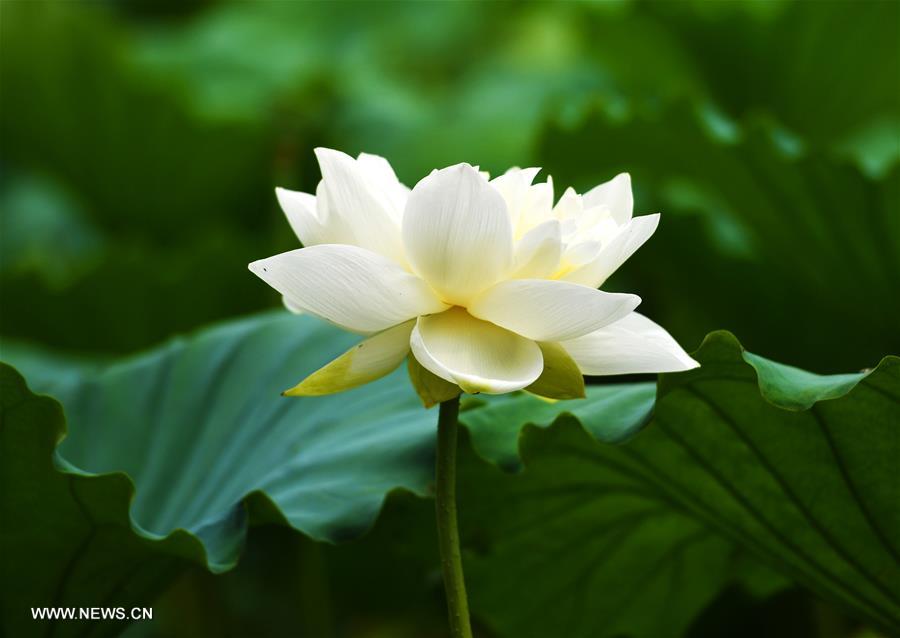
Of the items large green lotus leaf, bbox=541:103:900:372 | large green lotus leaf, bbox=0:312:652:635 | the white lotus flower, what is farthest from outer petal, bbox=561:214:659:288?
large green lotus leaf, bbox=541:103:900:372

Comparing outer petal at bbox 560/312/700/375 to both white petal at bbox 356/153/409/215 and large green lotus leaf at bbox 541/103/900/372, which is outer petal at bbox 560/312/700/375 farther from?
large green lotus leaf at bbox 541/103/900/372

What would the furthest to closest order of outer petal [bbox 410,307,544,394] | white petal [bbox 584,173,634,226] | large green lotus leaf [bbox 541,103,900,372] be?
large green lotus leaf [bbox 541,103,900,372] < white petal [bbox 584,173,634,226] < outer petal [bbox 410,307,544,394]

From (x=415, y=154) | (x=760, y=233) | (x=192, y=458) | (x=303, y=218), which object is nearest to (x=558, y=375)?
(x=303, y=218)

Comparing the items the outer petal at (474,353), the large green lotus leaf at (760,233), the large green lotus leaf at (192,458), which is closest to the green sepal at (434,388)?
the outer petal at (474,353)

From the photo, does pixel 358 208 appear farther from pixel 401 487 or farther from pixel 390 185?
pixel 401 487

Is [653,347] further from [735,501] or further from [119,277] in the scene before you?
[119,277]

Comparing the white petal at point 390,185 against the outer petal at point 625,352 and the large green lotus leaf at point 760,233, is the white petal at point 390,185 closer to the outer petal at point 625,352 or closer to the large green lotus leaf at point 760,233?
the outer petal at point 625,352
